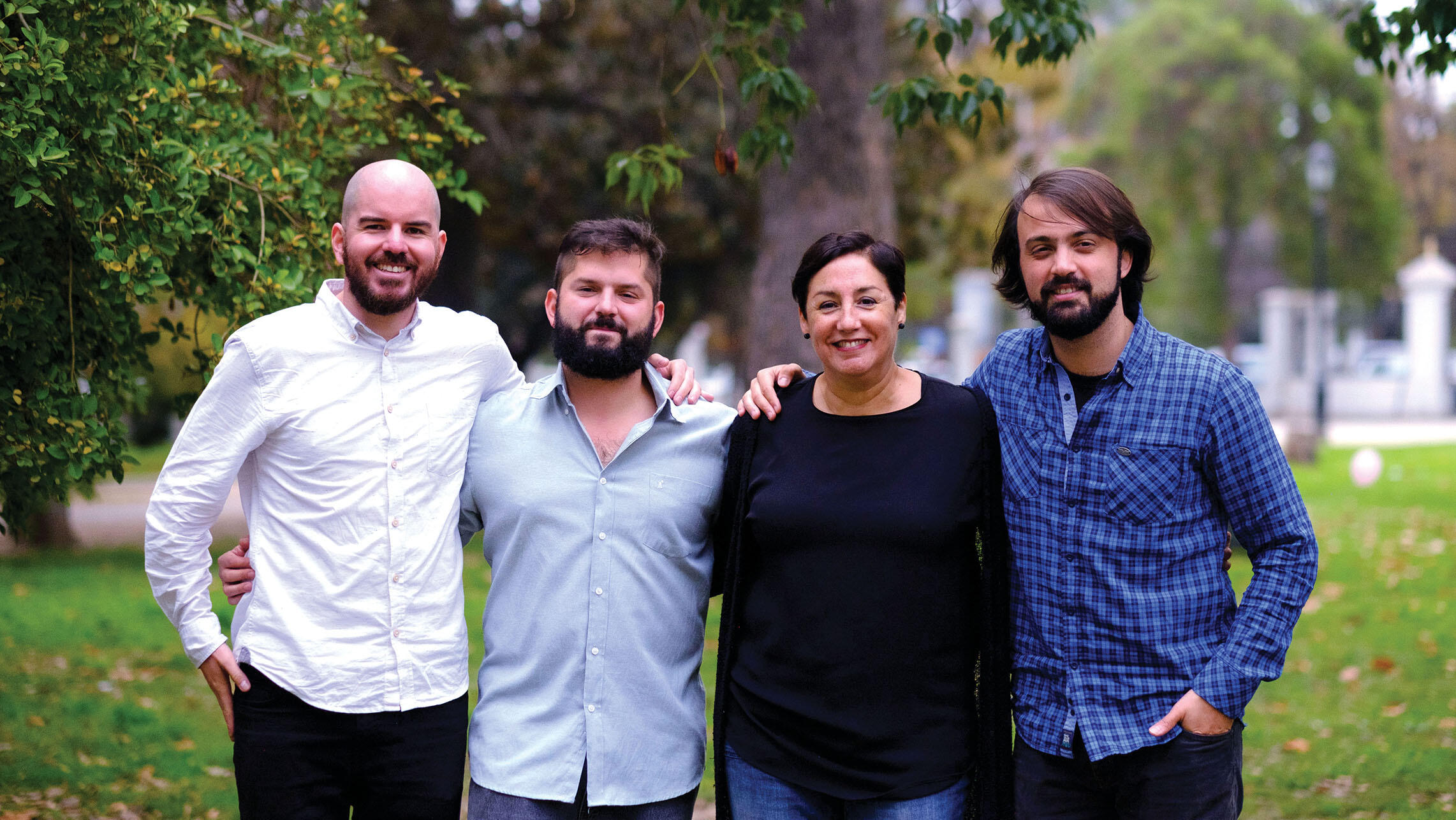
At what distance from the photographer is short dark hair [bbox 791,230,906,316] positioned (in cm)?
323

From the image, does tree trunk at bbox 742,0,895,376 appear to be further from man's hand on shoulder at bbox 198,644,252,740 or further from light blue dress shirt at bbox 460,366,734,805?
man's hand on shoulder at bbox 198,644,252,740

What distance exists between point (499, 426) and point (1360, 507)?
50.1ft

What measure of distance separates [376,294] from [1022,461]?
5.63ft

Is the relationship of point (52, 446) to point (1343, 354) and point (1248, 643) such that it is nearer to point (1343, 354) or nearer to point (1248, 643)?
point (1248, 643)

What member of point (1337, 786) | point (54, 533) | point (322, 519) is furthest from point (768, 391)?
point (54, 533)

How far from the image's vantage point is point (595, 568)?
126 inches

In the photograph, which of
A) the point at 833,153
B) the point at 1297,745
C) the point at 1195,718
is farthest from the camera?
the point at 833,153

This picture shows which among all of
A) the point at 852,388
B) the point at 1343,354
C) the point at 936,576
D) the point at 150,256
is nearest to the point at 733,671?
the point at 936,576

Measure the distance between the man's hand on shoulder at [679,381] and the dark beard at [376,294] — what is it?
67 centimetres

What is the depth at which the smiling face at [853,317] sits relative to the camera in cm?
314

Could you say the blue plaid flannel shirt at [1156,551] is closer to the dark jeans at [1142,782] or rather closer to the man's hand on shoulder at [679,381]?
Answer: the dark jeans at [1142,782]

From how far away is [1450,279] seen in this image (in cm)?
3112

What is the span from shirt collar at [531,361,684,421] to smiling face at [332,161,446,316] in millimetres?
415

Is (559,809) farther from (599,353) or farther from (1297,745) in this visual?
(1297,745)
